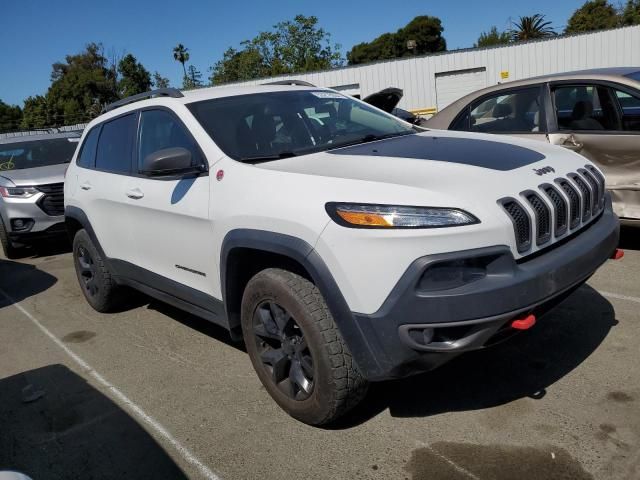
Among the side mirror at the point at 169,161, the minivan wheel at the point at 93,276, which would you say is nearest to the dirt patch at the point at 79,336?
the minivan wheel at the point at 93,276

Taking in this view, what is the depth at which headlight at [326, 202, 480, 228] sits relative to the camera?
243 cm

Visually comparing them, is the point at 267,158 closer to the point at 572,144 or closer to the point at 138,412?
the point at 138,412

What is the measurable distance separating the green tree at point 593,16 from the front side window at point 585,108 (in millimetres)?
58408

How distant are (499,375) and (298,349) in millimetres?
1270

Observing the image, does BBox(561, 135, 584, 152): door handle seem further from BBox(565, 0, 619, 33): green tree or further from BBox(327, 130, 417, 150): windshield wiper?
BBox(565, 0, 619, 33): green tree

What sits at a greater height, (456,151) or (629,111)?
(456,151)

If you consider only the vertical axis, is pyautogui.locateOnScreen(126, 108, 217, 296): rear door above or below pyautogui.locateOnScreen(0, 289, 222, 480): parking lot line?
above

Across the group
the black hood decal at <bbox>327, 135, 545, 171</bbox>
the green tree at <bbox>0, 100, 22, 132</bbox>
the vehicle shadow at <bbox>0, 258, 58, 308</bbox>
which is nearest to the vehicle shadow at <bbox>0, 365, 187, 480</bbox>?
the black hood decal at <bbox>327, 135, 545, 171</bbox>

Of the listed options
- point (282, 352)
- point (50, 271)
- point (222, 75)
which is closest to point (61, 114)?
point (222, 75)

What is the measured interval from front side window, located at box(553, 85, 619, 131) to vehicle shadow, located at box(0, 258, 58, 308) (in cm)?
573

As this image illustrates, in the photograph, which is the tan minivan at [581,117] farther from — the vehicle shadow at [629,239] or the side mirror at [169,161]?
the side mirror at [169,161]

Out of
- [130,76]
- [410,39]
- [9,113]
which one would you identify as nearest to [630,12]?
[410,39]

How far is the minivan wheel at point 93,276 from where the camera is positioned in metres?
4.96

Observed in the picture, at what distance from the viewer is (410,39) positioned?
72688mm
